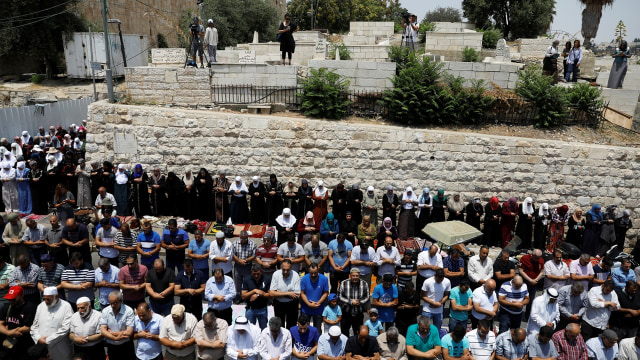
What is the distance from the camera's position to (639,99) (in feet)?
42.6

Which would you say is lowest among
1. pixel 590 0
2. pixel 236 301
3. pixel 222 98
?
pixel 236 301

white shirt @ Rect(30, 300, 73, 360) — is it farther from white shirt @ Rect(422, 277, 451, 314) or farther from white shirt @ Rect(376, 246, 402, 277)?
white shirt @ Rect(422, 277, 451, 314)

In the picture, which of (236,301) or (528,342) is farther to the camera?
(236,301)

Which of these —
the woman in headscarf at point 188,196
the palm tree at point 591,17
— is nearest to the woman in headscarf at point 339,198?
the woman in headscarf at point 188,196

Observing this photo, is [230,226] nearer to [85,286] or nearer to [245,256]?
[245,256]

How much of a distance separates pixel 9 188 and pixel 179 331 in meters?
7.74

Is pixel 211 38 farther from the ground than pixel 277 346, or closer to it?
farther from the ground

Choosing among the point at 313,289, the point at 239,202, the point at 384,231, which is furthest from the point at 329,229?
the point at 239,202

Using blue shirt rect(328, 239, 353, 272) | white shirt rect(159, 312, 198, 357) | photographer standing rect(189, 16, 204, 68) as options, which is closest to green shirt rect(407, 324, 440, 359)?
blue shirt rect(328, 239, 353, 272)

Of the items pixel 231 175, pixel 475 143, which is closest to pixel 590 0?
pixel 475 143

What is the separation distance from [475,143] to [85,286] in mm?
8838

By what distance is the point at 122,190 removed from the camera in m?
10.5

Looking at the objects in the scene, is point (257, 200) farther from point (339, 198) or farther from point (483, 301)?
point (483, 301)

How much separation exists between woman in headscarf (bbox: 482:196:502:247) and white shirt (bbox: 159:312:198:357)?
23.6ft
